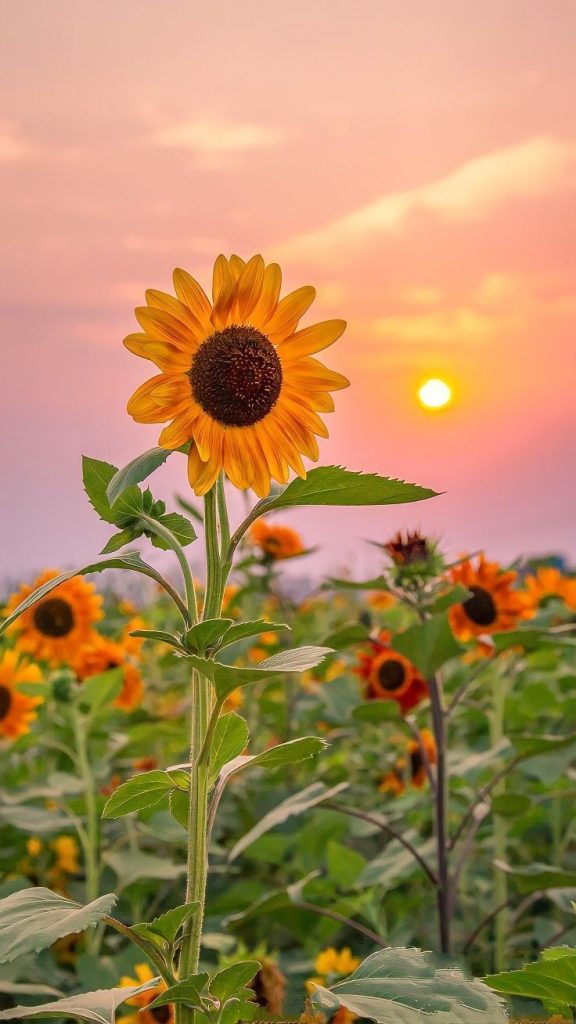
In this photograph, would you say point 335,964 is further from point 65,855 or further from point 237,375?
point 237,375

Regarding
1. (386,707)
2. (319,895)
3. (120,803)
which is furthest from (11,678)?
(120,803)

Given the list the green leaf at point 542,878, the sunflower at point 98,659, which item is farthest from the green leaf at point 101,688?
the green leaf at point 542,878

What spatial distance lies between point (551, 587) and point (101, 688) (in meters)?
1.53

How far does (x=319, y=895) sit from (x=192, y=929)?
1222 mm

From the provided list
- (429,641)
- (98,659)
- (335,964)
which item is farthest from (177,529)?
(98,659)

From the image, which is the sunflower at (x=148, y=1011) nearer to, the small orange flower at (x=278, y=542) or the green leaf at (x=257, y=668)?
the green leaf at (x=257, y=668)

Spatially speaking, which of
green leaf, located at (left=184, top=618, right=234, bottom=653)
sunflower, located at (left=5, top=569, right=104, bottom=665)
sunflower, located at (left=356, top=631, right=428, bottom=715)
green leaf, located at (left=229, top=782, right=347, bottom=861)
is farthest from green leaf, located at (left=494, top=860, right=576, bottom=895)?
sunflower, located at (left=5, top=569, right=104, bottom=665)

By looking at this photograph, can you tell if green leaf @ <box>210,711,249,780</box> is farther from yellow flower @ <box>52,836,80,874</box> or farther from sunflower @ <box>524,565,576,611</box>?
sunflower @ <box>524,565,576,611</box>

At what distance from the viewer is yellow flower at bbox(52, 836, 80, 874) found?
2.29 meters

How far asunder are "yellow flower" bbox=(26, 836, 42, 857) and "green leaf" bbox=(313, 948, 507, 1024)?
1.60 meters

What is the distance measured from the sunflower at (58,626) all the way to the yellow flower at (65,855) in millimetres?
395

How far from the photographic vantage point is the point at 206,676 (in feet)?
2.61

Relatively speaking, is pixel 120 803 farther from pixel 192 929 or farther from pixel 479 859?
pixel 479 859

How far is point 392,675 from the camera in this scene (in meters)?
2.24
